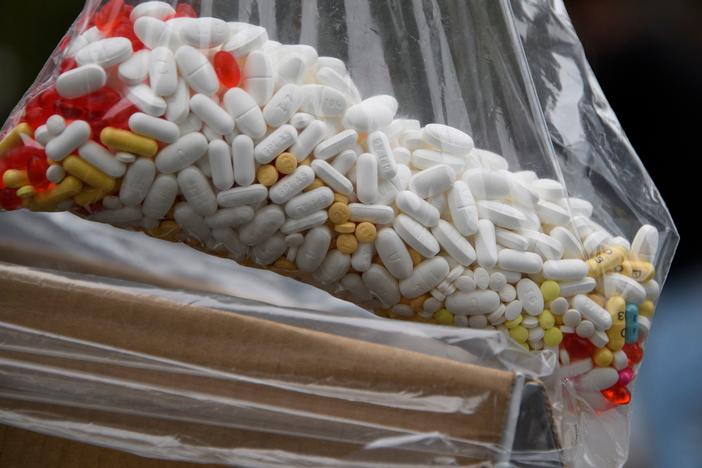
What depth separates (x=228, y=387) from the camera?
46cm

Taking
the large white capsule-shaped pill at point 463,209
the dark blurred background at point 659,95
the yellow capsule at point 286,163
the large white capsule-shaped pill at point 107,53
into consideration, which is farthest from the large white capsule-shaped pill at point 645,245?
the dark blurred background at point 659,95

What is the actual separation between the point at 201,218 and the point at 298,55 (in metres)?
0.11

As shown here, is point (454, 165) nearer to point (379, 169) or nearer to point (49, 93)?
point (379, 169)

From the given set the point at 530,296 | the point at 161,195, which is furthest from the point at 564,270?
the point at 161,195

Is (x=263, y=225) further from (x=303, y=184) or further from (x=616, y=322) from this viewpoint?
(x=616, y=322)

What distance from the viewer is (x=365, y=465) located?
446mm

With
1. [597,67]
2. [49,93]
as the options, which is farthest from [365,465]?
[597,67]

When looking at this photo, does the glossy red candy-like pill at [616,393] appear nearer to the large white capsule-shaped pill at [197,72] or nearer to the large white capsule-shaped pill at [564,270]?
the large white capsule-shaped pill at [564,270]

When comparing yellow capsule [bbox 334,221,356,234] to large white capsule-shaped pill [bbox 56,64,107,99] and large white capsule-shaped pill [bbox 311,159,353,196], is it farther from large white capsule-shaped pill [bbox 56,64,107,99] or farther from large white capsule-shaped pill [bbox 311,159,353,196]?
large white capsule-shaped pill [bbox 56,64,107,99]

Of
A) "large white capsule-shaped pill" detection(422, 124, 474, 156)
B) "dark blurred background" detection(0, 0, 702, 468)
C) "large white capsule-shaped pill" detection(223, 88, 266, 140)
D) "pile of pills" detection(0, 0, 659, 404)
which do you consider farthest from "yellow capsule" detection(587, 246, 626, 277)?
"dark blurred background" detection(0, 0, 702, 468)

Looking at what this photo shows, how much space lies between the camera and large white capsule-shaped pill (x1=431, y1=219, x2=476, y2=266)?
0.52 m

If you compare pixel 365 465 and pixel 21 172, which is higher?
pixel 21 172

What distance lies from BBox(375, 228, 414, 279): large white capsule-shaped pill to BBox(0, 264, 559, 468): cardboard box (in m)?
0.07

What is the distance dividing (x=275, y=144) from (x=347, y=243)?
Result: 0.22 ft
